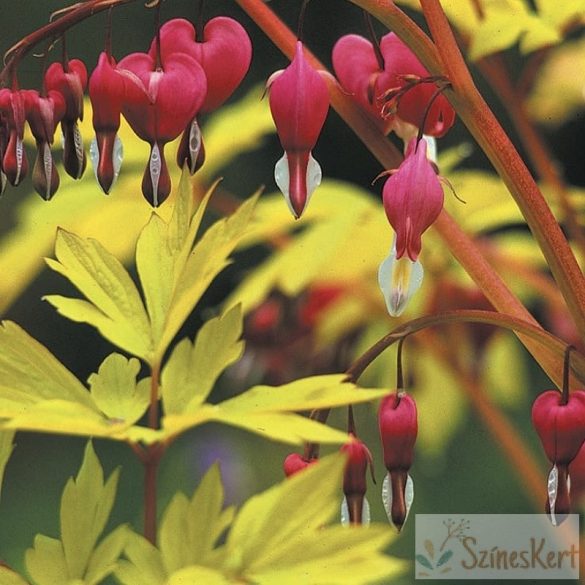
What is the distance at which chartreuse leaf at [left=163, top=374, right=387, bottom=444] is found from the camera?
0.45 metres

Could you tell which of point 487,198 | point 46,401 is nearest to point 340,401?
point 46,401

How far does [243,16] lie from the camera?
120 cm

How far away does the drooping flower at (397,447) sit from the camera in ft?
1.73

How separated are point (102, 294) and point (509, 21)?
0.31 meters

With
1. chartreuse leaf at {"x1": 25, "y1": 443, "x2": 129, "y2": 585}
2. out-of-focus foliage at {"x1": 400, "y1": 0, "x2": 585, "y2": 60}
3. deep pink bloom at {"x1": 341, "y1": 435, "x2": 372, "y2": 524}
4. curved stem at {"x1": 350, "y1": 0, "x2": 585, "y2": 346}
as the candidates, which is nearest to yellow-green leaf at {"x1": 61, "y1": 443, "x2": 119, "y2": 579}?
chartreuse leaf at {"x1": 25, "y1": 443, "x2": 129, "y2": 585}

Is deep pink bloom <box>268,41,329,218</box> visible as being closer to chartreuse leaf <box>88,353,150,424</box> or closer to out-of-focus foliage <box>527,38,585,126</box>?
chartreuse leaf <box>88,353,150,424</box>

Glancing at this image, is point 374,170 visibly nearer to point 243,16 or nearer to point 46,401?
point 243,16

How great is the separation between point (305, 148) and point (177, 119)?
0.06m

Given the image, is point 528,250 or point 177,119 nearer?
point 177,119

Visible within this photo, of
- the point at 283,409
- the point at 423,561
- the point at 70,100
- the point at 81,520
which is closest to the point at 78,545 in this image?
the point at 81,520

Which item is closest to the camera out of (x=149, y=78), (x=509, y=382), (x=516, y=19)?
(x=149, y=78)

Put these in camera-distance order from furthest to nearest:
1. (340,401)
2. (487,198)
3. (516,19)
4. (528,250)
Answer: (528,250) < (487,198) < (516,19) < (340,401)

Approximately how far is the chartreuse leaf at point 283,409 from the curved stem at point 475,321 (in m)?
0.03

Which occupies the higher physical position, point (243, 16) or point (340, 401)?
point (243, 16)
